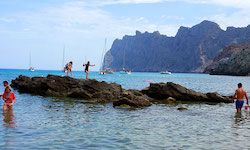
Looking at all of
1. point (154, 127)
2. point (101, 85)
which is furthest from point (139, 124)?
point (101, 85)

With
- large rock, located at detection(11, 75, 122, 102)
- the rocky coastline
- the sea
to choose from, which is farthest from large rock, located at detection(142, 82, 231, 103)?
the sea

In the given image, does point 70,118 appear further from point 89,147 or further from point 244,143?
point 244,143

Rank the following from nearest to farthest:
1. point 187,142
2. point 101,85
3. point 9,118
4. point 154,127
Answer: point 187,142, point 154,127, point 9,118, point 101,85

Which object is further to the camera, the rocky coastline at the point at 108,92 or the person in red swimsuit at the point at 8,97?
the rocky coastline at the point at 108,92

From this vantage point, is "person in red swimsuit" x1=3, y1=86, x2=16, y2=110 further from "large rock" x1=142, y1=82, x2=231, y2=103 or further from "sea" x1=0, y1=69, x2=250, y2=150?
"large rock" x1=142, y1=82, x2=231, y2=103

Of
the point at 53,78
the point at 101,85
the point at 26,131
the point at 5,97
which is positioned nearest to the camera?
the point at 26,131

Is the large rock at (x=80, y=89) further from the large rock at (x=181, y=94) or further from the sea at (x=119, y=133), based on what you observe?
the sea at (x=119, y=133)

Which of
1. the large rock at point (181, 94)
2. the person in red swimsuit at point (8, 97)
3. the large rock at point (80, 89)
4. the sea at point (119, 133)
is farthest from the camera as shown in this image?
the large rock at point (181, 94)

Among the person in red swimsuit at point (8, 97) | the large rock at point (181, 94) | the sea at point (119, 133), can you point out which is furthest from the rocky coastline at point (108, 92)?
the sea at point (119, 133)

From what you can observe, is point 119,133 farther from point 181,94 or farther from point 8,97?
point 181,94

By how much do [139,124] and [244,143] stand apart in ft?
19.0

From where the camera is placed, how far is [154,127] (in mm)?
14523

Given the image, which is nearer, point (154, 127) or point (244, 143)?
point (244, 143)

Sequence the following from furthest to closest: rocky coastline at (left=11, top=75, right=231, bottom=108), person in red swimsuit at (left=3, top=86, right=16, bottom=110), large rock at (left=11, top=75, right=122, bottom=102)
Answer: rocky coastline at (left=11, top=75, right=231, bottom=108), large rock at (left=11, top=75, right=122, bottom=102), person in red swimsuit at (left=3, top=86, right=16, bottom=110)
